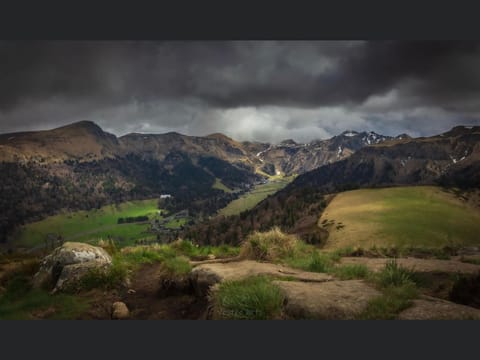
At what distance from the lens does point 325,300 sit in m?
3.99

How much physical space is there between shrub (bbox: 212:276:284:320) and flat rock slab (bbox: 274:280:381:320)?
6.6 inches

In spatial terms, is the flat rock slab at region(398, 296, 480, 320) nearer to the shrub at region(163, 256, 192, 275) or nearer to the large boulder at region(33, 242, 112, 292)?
the shrub at region(163, 256, 192, 275)

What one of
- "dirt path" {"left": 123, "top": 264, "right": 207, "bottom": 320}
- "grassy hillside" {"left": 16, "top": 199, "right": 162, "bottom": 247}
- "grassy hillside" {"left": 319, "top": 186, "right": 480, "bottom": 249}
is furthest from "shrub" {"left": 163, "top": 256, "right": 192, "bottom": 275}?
"grassy hillside" {"left": 16, "top": 199, "right": 162, "bottom": 247}

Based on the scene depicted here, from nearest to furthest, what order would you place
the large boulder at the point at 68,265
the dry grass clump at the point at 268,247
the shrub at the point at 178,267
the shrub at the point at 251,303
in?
the shrub at the point at 251,303 → the large boulder at the point at 68,265 → the shrub at the point at 178,267 → the dry grass clump at the point at 268,247

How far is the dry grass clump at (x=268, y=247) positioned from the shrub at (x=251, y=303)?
143 inches

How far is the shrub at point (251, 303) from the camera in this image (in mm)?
3953

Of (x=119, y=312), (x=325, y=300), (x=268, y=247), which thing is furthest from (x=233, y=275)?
(x=268, y=247)

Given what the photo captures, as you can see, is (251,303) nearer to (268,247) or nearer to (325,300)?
(325,300)

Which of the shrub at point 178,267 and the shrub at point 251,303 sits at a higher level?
the shrub at point 251,303

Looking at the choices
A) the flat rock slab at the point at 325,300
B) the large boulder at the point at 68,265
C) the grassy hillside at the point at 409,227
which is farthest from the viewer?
the grassy hillside at the point at 409,227

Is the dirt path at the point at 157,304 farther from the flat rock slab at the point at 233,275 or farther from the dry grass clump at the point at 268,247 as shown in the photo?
the dry grass clump at the point at 268,247

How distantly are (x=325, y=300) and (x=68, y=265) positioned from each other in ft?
18.8

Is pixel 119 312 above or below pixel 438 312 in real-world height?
below

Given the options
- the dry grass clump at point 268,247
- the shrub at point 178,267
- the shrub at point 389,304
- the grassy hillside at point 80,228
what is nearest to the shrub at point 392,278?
the shrub at point 389,304
